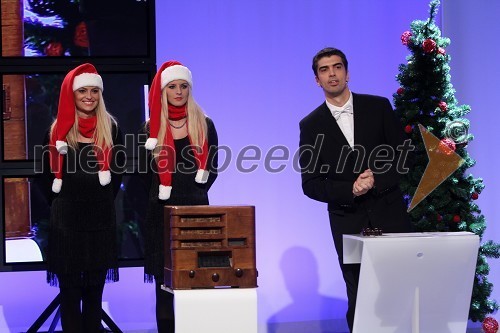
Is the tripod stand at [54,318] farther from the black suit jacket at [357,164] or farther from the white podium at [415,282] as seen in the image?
the white podium at [415,282]

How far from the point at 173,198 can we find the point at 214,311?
3.17 ft

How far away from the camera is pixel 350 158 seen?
14.3 feet

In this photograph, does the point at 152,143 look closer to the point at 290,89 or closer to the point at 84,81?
the point at 84,81

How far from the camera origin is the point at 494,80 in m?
6.12

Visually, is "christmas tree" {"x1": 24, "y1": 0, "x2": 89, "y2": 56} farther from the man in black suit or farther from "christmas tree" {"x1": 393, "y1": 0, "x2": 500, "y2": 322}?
"christmas tree" {"x1": 393, "y1": 0, "x2": 500, "y2": 322}

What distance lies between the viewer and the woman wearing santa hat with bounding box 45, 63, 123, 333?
4.39 m

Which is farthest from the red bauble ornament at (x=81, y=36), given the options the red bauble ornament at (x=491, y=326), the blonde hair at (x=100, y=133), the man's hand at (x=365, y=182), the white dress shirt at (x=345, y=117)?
the red bauble ornament at (x=491, y=326)

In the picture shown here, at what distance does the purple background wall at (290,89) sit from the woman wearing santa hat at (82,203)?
5.06 ft

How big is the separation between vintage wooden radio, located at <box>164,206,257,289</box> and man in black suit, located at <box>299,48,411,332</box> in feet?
2.62

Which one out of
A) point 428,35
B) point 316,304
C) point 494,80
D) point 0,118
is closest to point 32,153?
point 0,118

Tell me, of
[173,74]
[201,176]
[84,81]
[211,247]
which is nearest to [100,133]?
[84,81]

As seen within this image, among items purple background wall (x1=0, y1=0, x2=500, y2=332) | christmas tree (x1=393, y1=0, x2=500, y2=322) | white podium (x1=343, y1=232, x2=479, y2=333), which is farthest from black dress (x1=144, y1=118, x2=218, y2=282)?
christmas tree (x1=393, y1=0, x2=500, y2=322)

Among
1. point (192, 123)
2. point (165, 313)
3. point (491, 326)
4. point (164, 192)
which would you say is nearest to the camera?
point (165, 313)

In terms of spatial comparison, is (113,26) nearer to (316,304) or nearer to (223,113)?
(223,113)
